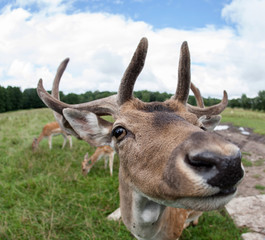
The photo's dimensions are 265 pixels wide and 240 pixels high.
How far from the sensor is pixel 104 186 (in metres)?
7.07

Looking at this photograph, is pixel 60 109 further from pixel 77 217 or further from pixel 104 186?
pixel 104 186

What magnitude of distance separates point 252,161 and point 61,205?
7.86 metres

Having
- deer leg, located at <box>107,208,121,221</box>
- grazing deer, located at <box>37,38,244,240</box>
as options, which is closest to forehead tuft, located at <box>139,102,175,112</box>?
grazing deer, located at <box>37,38,244,240</box>

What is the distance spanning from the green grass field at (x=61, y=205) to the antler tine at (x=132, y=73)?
3.44 m

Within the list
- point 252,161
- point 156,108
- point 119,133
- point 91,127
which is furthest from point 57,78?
point 252,161

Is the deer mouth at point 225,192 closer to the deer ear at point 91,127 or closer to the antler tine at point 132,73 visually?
the antler tine at point 132,73

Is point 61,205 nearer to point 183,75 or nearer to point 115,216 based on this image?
point 115,216

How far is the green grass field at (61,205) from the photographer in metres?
4.87

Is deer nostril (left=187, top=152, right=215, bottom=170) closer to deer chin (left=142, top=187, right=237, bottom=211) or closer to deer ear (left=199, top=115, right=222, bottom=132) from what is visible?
deer chin (left=142, top=187, right=237, bottom=211)

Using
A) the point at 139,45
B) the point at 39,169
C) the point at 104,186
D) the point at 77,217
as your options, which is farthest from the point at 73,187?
the point at 139,45

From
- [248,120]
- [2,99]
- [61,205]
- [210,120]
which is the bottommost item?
[61,205]

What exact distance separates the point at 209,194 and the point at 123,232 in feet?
12.8

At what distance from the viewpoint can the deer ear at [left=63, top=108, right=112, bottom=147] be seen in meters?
3.15

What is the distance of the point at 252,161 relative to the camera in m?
9.26
